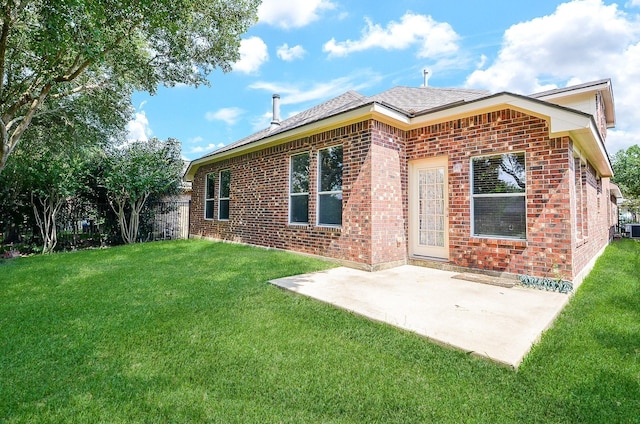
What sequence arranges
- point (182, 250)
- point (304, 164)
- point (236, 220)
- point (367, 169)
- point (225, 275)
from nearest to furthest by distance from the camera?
point (225, 275) < point (367, 169) < point (304, 164) < point (182, 250) < point (236, 220)

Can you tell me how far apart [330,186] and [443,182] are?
2.40 metres

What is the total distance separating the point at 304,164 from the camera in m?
7.50

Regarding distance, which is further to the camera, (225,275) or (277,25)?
(277,25)

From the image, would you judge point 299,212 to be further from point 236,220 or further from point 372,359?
point 372,359

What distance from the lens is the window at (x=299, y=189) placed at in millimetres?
7398

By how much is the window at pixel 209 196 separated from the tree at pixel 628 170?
2841 centimetres

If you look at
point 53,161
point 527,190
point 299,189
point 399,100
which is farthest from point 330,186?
point 53,161

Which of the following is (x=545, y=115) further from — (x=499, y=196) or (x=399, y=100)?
(x=399, y=100)

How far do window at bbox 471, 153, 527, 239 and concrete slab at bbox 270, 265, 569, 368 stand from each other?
1100mm

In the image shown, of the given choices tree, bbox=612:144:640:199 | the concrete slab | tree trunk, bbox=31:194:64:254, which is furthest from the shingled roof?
tree, bbox=612:144:640:199

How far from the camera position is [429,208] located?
257 inches

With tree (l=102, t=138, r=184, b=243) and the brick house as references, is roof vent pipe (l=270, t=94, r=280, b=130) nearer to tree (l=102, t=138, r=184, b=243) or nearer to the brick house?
the brick house

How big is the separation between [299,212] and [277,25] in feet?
23.3

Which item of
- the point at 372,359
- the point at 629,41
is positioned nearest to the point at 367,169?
the point at 372,359
